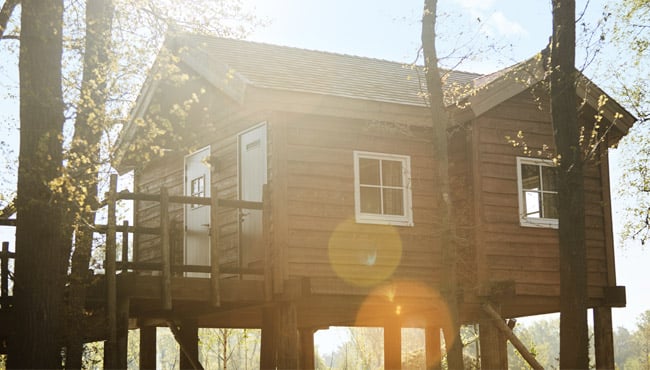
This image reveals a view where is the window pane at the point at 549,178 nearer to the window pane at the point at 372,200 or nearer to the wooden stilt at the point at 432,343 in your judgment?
the window pane at the point at 372,200

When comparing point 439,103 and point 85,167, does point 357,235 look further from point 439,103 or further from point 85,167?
point 85,167

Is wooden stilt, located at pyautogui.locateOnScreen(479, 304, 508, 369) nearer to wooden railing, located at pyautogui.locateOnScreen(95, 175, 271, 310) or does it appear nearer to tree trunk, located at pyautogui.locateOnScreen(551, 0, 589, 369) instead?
tree trunk, located at pyautogui.locateOnScreen(551, 0, 589, 369)

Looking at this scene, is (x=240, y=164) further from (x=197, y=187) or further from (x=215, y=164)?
(x=197, y=187)

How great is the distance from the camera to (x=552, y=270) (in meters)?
17.4

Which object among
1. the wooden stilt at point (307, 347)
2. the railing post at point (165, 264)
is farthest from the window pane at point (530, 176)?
the railing post at point (165, 264)

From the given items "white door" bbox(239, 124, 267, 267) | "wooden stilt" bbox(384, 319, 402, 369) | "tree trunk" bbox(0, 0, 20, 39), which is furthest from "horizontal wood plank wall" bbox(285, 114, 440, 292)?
"tree trunk" bbox(0, 0, 20, 39)

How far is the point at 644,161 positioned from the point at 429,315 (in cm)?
682

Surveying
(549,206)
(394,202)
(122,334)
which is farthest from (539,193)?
(122,334)

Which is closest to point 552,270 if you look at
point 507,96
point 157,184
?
point 507,96

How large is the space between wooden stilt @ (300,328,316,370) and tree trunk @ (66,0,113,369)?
8377 mm

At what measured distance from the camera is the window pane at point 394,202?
16.5 m

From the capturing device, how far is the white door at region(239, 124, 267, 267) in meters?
15.8

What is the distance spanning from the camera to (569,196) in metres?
14.5

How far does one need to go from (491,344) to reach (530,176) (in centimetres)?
351
